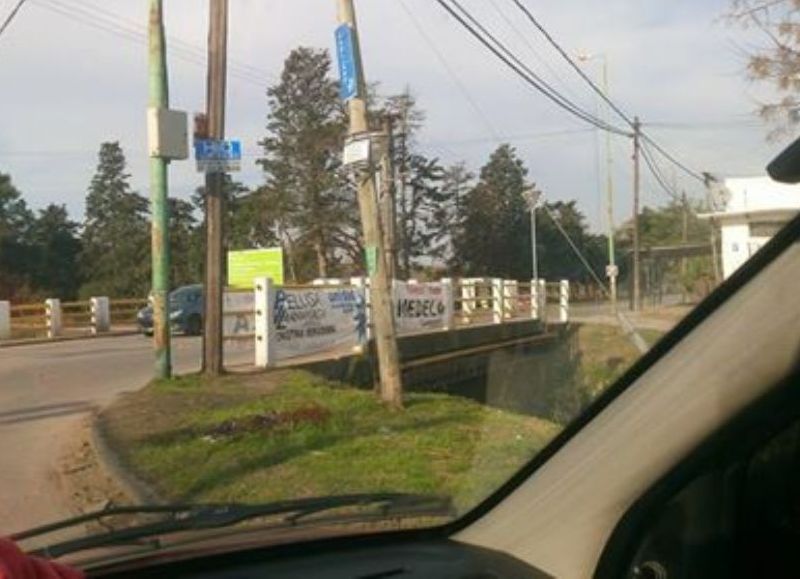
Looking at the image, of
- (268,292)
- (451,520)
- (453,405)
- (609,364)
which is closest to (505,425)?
(609,364)

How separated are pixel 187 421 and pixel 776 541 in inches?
409

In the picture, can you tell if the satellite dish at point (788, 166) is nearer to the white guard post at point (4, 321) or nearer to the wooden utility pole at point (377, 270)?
the wooden utility pole at point (377, 270)

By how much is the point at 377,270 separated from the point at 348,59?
7.54 ft

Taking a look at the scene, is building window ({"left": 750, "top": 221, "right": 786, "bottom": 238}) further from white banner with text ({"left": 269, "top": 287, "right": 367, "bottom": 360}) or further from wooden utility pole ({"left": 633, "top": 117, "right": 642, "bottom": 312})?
white banner with text ({"left": 269, "top": 287, "right": 367, "bottom": 360})

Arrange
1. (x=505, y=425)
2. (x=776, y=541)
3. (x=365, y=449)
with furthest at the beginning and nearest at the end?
1. (x=365, y=449)
2. (x=505, y=425)
3. (x=776, y=541)

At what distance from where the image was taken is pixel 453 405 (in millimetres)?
12148

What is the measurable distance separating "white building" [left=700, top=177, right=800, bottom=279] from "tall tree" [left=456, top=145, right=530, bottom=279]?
215 inches

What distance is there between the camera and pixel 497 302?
22.7m

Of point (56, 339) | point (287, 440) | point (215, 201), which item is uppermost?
point (215, 201)

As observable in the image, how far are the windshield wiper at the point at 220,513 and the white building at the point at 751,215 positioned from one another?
2.81ft

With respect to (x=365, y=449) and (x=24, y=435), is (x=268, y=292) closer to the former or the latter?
(x=24, y=435)

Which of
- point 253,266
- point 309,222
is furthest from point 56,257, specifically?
point 253,266

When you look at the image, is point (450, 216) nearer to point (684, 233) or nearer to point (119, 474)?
point (119, 474)

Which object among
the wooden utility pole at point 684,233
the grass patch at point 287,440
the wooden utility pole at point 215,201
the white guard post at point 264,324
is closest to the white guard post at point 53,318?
the white guard post at point 264,324
